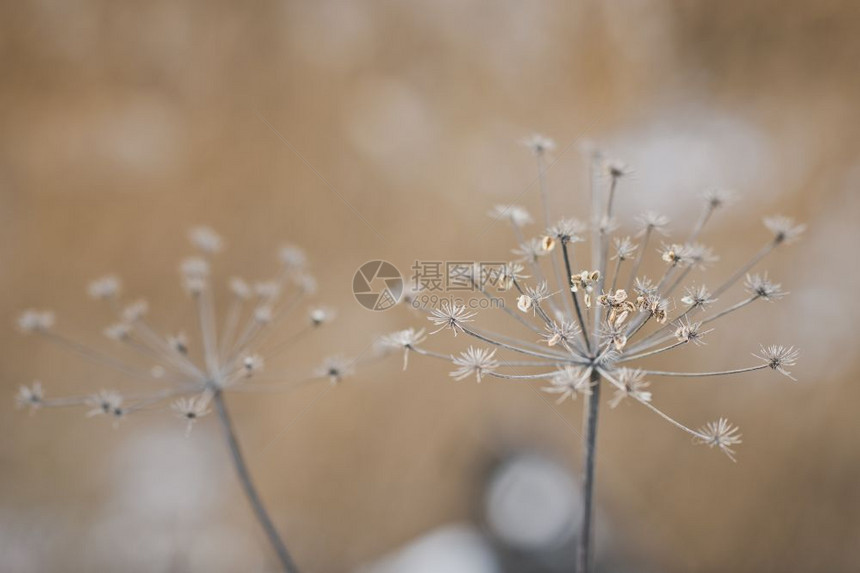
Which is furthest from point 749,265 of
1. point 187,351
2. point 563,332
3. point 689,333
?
point 187,351

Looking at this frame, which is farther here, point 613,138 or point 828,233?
point 613,138

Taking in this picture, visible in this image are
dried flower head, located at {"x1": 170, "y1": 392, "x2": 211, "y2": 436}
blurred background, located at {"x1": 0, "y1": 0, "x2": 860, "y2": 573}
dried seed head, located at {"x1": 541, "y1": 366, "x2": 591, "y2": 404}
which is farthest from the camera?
blurred background, located at {"x1": 0, "y1": 0, "x2": 860, "y2": 573}

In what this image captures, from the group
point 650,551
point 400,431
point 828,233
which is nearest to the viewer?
point 828,233

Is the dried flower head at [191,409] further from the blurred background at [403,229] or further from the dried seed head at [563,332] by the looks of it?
the blurred background at [403,229]

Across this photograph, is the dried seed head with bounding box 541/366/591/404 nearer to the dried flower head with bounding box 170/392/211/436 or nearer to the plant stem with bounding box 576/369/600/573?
the plant stem with bounding box 576/369/600/573

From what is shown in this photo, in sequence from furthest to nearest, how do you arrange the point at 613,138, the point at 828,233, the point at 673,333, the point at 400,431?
the point at 400,431
the point at 613,138
the point at 828,233
the point at 673,333

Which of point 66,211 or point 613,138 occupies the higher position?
point 613,138

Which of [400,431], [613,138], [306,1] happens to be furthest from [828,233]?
[306,1]

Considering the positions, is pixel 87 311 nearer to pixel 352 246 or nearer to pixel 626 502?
pixel 352 246

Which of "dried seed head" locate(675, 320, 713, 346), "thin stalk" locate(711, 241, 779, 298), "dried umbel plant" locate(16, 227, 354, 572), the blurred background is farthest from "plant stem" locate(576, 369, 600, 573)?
the blurred background
